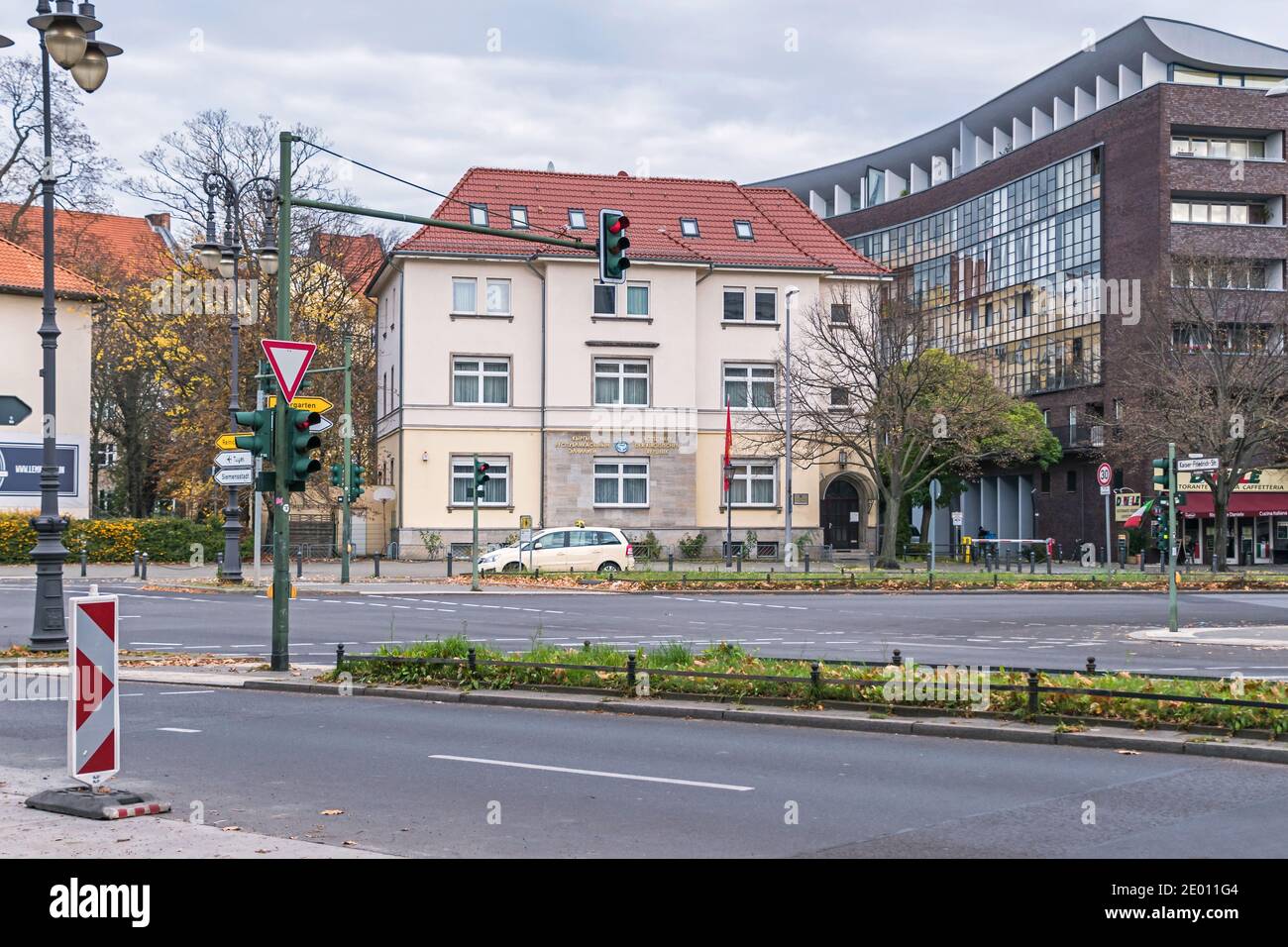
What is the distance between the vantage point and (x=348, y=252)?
59.9m

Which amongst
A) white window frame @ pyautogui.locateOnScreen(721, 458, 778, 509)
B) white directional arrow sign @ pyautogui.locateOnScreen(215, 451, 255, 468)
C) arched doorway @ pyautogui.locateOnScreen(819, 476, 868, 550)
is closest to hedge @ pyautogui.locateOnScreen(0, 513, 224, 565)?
white directional arrow sign @ pyautogui.locateOnScreen(215, 451, 255, 468)

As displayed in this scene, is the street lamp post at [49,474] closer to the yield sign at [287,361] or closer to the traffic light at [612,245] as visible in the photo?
the yield sign at [287,361]

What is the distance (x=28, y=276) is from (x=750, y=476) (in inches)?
1072

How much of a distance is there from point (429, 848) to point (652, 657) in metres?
7.59

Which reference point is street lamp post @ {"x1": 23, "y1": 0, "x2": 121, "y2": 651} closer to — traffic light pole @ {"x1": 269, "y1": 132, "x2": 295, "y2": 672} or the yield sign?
traffic light pole @ {"x1": 269, "y1": 132, "x2": 295, "y2": 672}

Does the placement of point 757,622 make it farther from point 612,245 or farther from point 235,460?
point 235,460

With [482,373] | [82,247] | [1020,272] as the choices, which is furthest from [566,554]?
[1020,272]

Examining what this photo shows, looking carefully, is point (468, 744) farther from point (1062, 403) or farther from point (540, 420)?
point (1062, 403)

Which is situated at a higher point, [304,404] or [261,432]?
[304,404]

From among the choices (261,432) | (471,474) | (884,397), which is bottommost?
(261,432)

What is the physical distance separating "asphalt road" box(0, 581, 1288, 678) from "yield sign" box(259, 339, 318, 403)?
14.2 feet

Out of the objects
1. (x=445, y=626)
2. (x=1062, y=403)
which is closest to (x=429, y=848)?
(x=445, y=626)

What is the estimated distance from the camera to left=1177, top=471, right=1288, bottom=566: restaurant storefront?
2387 inches

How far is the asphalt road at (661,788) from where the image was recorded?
8.09 m
